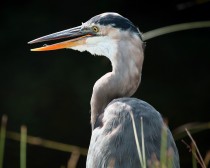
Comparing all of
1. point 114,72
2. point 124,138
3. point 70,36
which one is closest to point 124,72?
point 114,72

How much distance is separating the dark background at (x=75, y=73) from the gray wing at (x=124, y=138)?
4.28 meters

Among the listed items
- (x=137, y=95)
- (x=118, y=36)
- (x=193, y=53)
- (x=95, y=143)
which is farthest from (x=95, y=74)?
(x=95, y=143)

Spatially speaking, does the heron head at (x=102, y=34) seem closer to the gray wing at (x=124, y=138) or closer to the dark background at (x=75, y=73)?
the gray wing at (x=124, y=138)

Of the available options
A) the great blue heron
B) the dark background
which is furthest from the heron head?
the dark background

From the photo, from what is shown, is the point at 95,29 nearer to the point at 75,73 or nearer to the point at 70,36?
the point at 70,36

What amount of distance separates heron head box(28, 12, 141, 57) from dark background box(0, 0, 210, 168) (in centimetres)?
377

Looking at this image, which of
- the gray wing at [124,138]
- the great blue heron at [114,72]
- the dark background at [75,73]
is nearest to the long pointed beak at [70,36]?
the great blue heron at [114,72]

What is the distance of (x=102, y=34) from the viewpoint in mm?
3934

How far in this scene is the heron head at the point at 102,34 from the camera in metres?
3.83

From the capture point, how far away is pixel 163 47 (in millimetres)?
9016

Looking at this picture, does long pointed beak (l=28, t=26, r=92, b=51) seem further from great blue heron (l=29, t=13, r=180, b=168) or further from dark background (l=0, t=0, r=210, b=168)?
dark background (l=0, t=0, r=210, b=168)

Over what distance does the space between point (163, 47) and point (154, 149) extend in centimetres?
594

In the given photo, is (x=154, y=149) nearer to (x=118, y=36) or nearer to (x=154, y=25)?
(x=118, y=36)

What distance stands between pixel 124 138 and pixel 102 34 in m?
0.89
